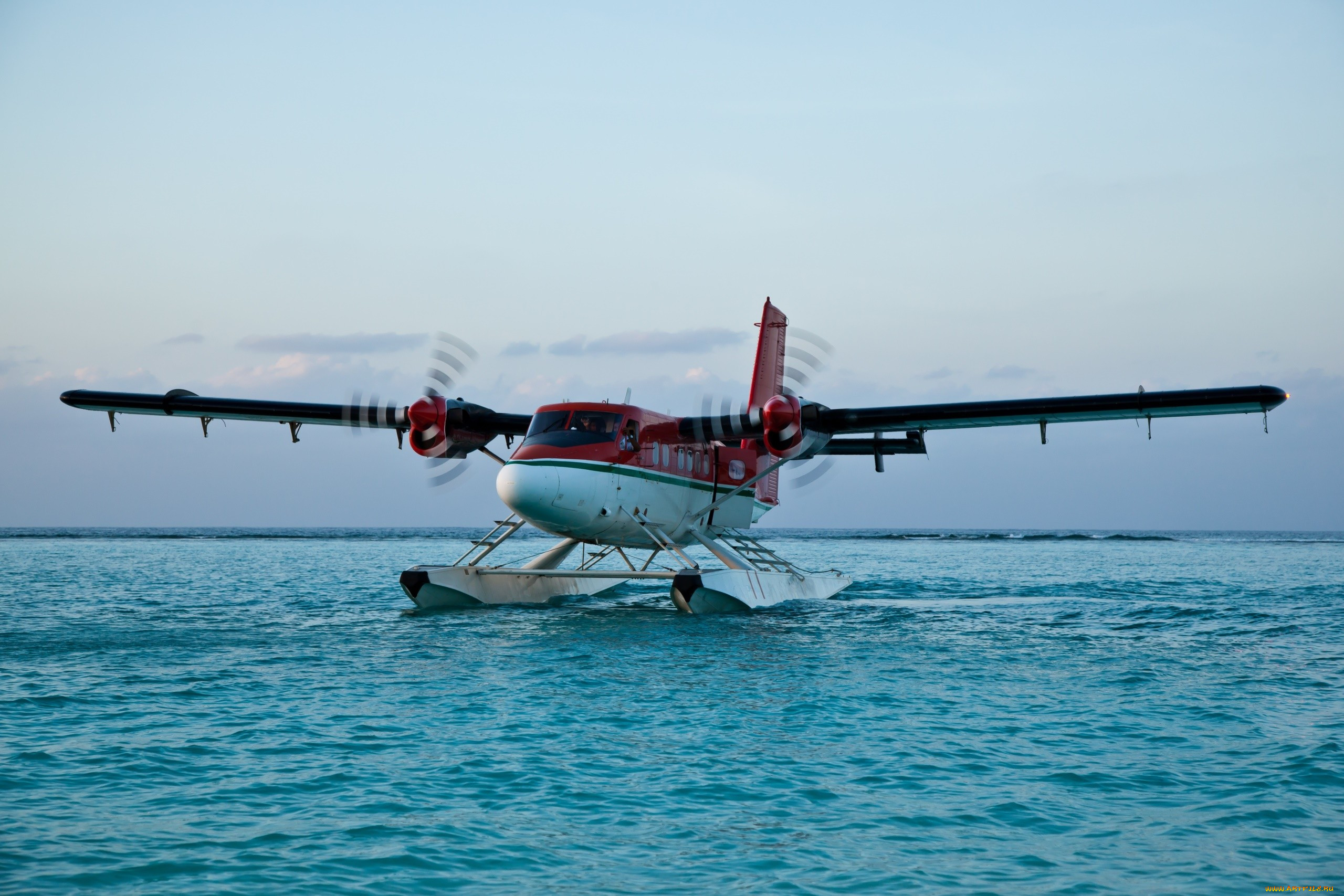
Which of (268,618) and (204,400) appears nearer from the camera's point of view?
(268,618)

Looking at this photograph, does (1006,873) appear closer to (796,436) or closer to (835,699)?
(835,699)

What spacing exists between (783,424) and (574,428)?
3.79 m

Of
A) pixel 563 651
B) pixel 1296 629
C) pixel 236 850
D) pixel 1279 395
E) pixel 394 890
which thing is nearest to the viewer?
pixel 394 890

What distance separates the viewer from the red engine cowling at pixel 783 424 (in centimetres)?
1697

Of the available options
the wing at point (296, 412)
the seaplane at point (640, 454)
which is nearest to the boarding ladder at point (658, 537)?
the seaplane at point (640, 454)

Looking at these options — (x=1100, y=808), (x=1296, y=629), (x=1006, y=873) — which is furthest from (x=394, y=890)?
(x=1296, y=629)

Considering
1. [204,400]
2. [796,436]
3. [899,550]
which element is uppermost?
[204,400]

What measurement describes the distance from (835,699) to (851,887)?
493cm

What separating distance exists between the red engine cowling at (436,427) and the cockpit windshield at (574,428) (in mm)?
2379

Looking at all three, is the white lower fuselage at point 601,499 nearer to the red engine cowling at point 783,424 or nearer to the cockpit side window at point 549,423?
the cockpit side window at point 549,423

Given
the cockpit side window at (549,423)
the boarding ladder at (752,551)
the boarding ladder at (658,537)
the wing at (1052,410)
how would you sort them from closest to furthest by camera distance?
the wing at (1052,410) < the cockpit side window at (549,423) < the boarding ladder at (658,537) < the boarding ladder at (752,551)

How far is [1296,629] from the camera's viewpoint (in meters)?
16.3

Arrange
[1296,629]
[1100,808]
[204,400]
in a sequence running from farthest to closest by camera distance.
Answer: [204,400] < [1296,629] < [1100,808]

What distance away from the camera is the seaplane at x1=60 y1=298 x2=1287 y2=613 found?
1633cm
